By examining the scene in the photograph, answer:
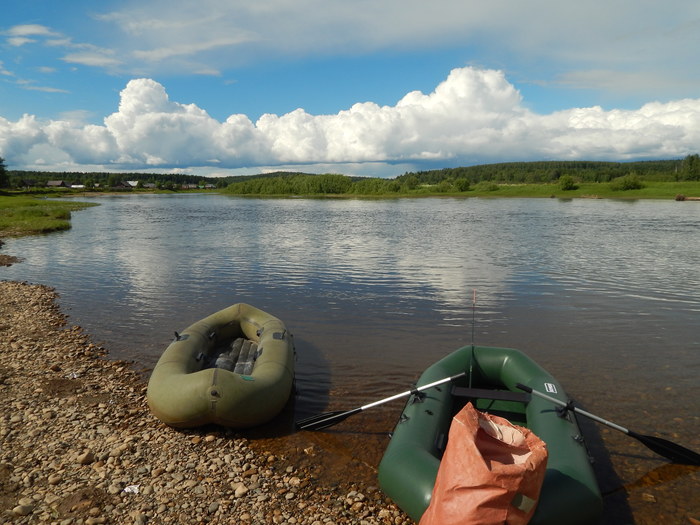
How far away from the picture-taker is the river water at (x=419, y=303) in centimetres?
942

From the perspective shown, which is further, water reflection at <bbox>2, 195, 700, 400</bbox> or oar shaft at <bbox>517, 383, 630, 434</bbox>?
water reflection at <bbox>2, 195, 700, 400</bbox>

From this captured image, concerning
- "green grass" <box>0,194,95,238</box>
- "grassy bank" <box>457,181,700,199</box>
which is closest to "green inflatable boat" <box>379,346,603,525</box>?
"green grass" <box>0,194,95,238</box>

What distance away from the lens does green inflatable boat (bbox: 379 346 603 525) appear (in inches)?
196

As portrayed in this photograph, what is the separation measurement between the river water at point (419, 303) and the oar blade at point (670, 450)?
0.23m

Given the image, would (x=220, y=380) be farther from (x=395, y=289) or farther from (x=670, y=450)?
(x=395, y=289)

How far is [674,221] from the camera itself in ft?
142

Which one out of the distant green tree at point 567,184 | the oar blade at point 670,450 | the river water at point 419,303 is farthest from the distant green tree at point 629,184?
the oar blade at point 670,450

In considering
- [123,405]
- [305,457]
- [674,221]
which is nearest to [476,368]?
[305,457]

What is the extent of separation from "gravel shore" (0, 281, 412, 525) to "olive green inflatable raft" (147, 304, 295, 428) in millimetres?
427

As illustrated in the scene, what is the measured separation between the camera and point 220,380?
716 cm

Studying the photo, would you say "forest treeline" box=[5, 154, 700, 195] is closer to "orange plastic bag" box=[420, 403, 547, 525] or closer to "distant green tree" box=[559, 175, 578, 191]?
"distant green tree" box=[559, 175, 578, 191]

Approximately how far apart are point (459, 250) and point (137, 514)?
23962 millimetres

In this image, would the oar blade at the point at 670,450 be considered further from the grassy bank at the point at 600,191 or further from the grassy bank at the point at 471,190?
the grassy bank at the point at 600,191

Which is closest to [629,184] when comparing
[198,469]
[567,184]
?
[567,184]
